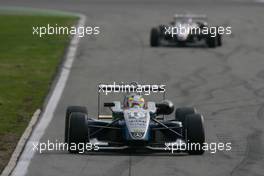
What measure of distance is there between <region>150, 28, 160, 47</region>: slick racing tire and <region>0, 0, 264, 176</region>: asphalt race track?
39 cm

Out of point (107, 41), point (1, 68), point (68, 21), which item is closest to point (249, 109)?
point (1, 68)

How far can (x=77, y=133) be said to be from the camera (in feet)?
60.1

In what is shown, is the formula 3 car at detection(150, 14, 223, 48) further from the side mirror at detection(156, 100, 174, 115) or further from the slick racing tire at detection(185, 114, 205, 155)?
the slick racing tire at detection(185, 114, 205, 155)

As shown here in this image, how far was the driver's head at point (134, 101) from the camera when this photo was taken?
19375 millimetres

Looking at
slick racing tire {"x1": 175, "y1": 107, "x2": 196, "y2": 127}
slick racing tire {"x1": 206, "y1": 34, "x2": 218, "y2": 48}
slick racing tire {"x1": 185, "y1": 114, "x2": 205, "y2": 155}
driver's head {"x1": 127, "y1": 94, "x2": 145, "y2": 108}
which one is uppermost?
slick racing tire {"x1": 206, "y1": 34, "x2": 218, "y2": 48}

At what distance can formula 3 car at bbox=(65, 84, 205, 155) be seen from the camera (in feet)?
60.2

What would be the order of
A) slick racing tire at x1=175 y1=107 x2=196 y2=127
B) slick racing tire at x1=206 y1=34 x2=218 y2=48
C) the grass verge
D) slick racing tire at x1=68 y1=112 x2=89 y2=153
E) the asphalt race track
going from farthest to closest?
slick racing tire at x1=206 y1=34 x2=218 y2=48 < the grass verge < slick racing tire at x1=175 y1=107 x2=196 y2=127 < slick racing tire at x1=68 y1=112 x2=89 y2=153 < the asphalt race track

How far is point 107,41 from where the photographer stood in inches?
1593

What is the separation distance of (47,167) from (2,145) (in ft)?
7.46

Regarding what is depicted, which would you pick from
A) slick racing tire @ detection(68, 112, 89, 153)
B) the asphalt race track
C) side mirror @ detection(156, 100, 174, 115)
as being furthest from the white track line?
side mirror @ detection(156, 100, 174, 115)

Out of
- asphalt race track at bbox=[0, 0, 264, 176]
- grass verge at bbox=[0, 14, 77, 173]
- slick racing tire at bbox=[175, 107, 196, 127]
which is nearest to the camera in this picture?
asphalt race track at bbox=[0, 0, 264, 176]

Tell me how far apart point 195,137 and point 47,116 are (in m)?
5.75

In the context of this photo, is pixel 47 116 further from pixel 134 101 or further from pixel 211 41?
pixel 211 41

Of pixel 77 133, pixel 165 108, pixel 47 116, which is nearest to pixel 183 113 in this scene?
pixel 165 108
